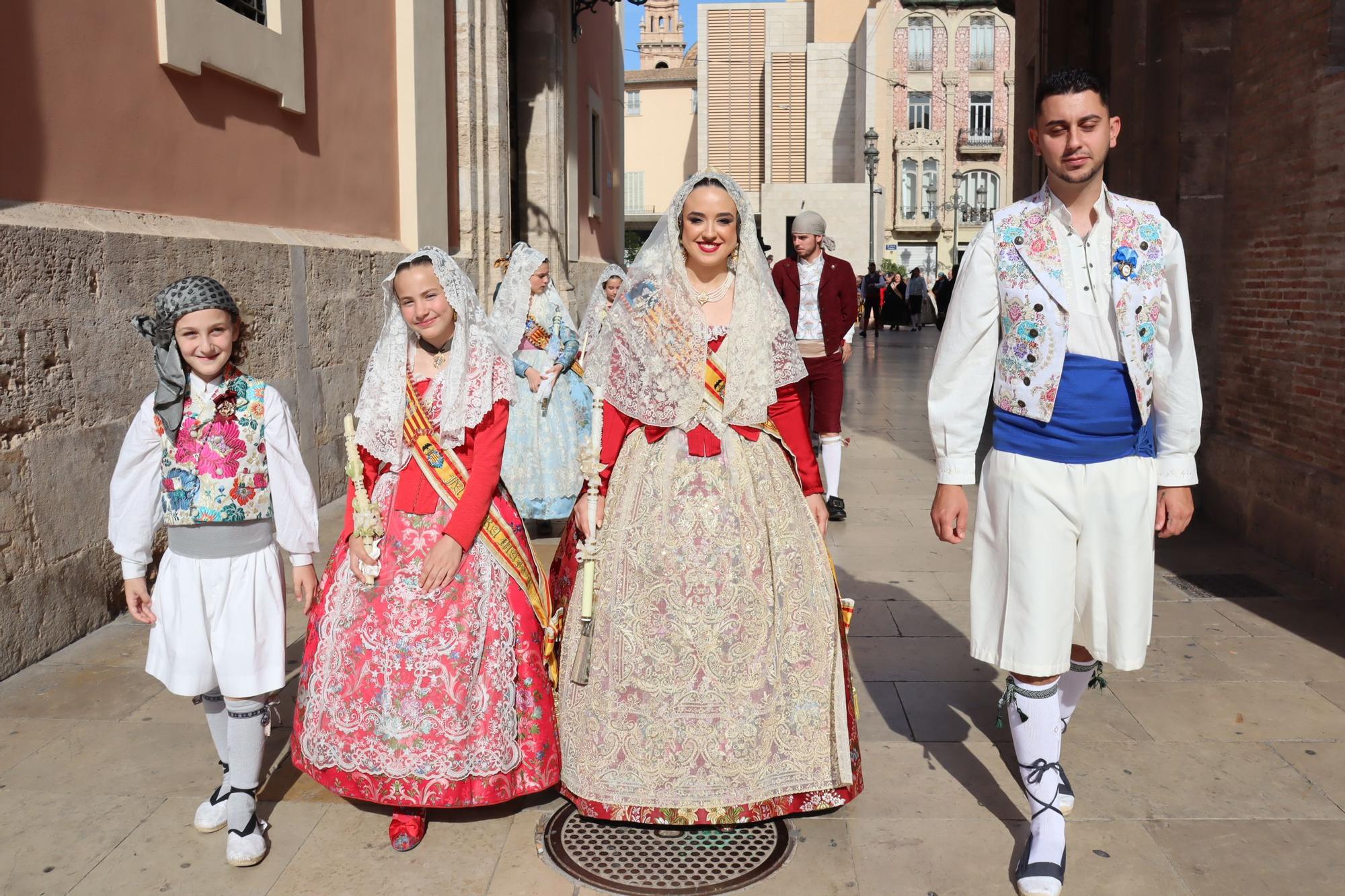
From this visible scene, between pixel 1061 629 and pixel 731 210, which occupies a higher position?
pixel 731 210

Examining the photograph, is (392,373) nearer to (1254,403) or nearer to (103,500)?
(103,500)

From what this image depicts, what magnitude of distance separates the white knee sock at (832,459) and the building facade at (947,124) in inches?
1610

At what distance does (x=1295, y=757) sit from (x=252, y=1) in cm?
721

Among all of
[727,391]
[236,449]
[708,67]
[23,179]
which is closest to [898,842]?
[727,391]

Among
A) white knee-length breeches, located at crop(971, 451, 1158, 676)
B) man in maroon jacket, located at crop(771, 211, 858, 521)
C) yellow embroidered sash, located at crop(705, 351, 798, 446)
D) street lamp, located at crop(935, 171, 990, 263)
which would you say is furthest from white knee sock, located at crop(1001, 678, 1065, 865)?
street lamp, located at crop(935, 171, 990, 263)

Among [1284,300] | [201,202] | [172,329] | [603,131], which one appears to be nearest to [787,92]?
[603,131]

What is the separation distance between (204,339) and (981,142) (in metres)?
48.3

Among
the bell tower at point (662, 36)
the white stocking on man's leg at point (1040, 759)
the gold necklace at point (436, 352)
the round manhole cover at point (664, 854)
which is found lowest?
the round manhole cover at point (664, 854)

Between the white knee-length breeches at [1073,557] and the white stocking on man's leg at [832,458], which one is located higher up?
the white knee-length breeches at [1073,557]

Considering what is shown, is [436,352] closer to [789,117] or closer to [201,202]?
[201,202]

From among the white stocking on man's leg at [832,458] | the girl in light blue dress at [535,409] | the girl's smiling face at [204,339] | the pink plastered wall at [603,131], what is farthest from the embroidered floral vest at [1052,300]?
the pink plastered wall at [603,131]

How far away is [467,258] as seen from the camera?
10891mm

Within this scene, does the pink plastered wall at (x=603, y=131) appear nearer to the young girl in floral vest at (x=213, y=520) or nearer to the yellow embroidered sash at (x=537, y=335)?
the yellow embroidered sash at (x=537, y=335)

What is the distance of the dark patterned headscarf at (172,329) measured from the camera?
3176 mm
